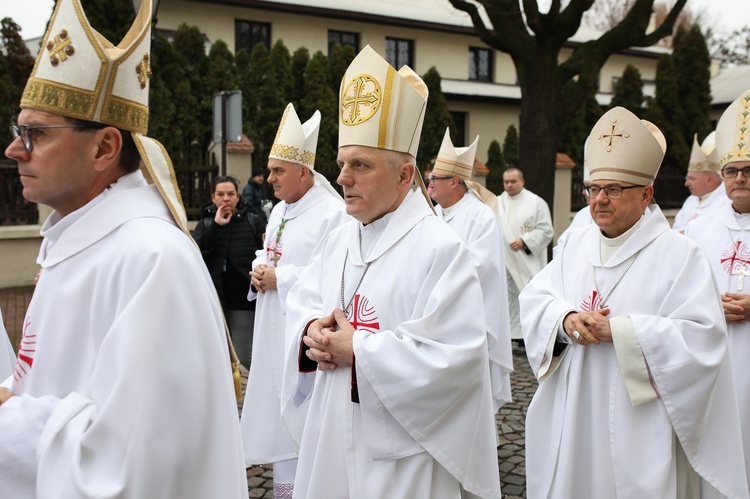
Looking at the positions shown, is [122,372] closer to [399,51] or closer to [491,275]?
[491,275]

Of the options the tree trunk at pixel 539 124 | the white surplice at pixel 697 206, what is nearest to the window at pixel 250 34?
the tree trunk at pixel 539 124

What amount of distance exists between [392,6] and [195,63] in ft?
35.3

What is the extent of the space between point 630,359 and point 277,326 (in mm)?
2621

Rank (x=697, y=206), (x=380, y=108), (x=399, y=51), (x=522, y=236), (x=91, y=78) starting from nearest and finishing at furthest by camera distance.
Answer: (x=91, y=78), (x=380, y=108), (x=697, y=206), (x=522, y=236), (x=399, y=51)

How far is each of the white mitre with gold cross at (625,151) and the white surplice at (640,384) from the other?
9.3 inches

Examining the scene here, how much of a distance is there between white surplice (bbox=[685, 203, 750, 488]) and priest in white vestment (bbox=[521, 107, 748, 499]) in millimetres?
787

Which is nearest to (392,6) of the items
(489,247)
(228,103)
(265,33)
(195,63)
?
(265,33)

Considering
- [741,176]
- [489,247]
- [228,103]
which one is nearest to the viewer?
[741,176]

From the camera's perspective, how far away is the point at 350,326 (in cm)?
298

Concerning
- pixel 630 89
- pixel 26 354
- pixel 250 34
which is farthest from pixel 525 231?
pixel 630 89

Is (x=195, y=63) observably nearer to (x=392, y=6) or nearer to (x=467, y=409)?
(x=392, y=6)

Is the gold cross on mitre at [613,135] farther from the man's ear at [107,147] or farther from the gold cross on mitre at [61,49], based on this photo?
the gold cross on mitre at [61,49]

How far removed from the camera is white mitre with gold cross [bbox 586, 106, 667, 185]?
3625 millimetres

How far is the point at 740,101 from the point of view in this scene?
4895 millimetres
